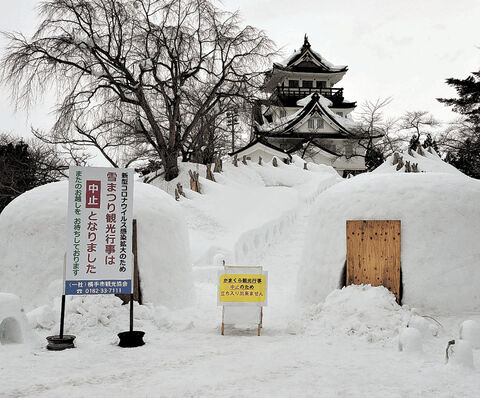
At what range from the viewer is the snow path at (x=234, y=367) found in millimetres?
4422

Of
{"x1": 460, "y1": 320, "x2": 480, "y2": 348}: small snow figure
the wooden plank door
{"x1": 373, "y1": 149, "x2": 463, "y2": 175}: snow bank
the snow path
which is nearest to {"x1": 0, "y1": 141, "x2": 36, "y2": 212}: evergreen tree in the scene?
the snow path

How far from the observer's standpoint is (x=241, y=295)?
7.09 meters

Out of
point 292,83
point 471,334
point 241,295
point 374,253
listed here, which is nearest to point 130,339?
point 241,295

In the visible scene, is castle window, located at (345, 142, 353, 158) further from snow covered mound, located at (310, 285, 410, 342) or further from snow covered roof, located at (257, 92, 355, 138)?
snow covered mound, located at (310, 285, 410, 342)

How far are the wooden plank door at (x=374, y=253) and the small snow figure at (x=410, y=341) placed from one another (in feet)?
4.93

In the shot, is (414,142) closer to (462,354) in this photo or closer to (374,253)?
(374,253)

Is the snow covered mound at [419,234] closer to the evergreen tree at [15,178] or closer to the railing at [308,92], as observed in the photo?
the evergreen tree at [15,178]

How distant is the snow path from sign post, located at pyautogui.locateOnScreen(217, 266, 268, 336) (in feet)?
0.89

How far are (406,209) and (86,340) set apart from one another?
530 cm

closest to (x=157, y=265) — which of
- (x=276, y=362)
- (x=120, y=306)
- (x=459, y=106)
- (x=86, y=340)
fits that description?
(x=120, y=306)

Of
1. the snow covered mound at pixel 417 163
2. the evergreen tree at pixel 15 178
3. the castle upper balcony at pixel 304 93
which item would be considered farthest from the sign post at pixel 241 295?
the castle upper balcony at pixel 304 93

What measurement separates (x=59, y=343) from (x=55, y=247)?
2.10 meters

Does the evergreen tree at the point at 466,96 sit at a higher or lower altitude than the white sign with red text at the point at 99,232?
higher

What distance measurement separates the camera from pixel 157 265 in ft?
26.4
